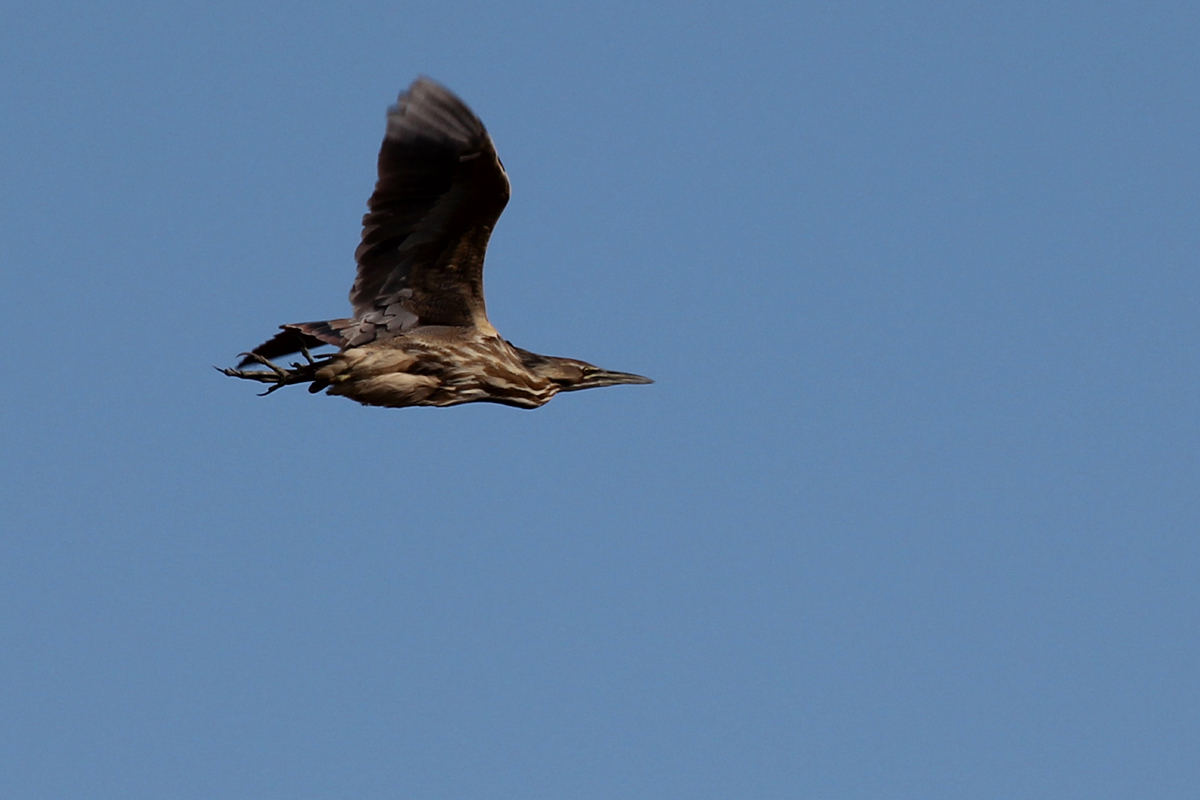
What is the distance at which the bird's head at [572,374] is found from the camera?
669 inches

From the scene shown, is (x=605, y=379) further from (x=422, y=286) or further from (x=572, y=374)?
(x=422, y=286)

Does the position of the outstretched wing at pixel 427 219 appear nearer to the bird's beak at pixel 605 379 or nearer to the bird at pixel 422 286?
the bird at pixel 422 286

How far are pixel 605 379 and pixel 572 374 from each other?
0.49 metres

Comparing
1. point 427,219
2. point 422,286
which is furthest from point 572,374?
point 427,219

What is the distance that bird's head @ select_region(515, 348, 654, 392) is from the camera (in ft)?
55.8

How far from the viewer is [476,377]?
52.9 feet

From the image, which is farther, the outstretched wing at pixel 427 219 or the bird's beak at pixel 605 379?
the bird's beak at pixel 605 379

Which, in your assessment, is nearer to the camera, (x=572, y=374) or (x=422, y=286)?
(x=422, y=286)

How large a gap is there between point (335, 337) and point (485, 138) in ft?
7.68

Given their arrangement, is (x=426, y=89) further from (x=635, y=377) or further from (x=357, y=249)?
(x=635, y=377)

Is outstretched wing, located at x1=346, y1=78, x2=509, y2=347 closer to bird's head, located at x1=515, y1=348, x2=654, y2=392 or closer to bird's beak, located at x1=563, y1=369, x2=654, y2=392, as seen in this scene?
bird's head, located at x1=515, y1=348, x2=654, y2=392

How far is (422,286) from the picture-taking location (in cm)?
1579

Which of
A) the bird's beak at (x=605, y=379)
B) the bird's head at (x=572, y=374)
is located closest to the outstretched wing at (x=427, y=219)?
the bird's head at (x=572, y=374)

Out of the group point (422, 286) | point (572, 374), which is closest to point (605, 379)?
point (572, 374)
